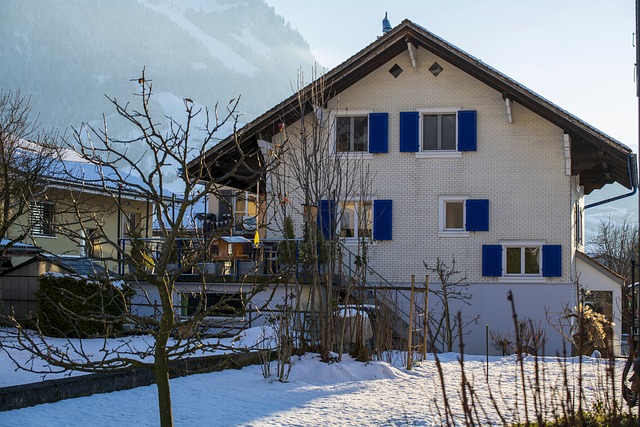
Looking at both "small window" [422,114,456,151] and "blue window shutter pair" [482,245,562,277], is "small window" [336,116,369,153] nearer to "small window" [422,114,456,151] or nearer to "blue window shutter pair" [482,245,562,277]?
"small window" [422,114,456,151]

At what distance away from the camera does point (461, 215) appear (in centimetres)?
2541

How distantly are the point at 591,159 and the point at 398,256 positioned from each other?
5852 mm

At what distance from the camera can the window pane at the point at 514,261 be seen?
24875 mm

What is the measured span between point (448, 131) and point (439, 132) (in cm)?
25

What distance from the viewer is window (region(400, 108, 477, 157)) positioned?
81.9 feet

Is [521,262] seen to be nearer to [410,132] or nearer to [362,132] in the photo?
[410,132]

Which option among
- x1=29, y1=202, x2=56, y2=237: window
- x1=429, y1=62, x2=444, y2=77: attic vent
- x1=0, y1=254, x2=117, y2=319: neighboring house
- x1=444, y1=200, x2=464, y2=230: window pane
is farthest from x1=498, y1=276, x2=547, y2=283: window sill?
x1=29, y1=202, x2=56, y2=237: window

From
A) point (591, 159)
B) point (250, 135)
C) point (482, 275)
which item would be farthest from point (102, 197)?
point (591, 159)

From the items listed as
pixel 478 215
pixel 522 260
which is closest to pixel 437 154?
pixel 478 215

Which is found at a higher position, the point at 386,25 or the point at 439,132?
the point at 386,25

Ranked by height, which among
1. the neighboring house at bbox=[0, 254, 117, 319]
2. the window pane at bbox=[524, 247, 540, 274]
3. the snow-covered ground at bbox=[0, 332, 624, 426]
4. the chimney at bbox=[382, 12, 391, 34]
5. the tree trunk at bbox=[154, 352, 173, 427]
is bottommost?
the snow-covered ground at bbox=[0, 332, 624, 426]

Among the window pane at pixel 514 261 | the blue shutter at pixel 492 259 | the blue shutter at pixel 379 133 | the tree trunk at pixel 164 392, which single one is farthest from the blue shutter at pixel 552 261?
the tree trunk at pixel 164 392

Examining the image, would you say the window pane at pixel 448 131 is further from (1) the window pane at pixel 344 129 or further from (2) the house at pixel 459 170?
(1) the window pane at pixel 344 129

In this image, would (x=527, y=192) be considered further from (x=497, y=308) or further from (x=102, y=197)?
(x=102, y=197)
